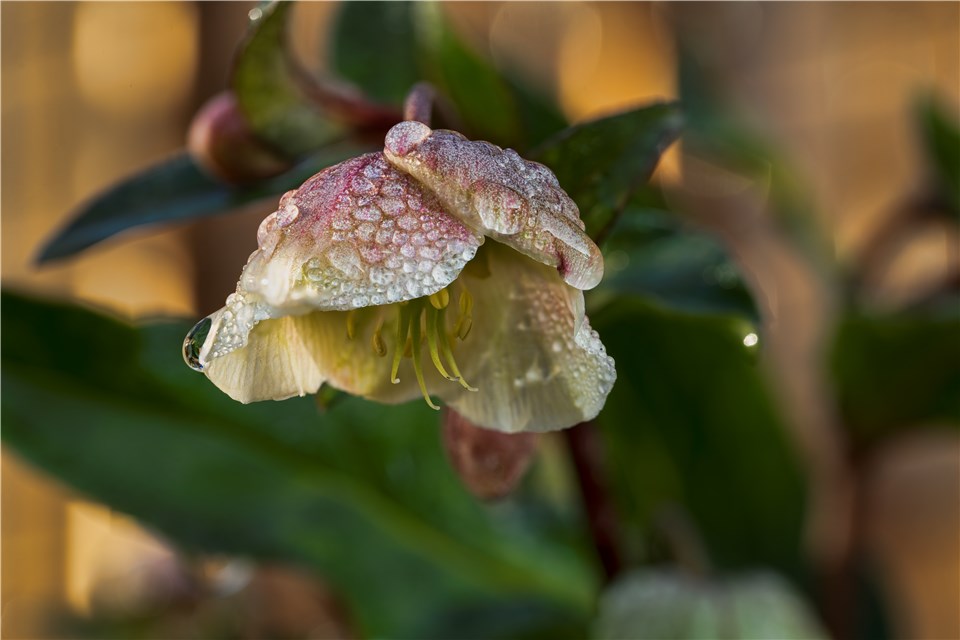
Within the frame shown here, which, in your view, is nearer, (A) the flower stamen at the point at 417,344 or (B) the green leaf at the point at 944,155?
(A) the flower stamen at the point at 417,344

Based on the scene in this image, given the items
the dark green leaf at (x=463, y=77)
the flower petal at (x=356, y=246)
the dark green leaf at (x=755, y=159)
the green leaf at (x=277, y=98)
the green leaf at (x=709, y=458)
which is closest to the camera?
the flower petal at (x=356, y=246)

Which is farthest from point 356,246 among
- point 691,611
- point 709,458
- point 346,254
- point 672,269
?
point 709,458

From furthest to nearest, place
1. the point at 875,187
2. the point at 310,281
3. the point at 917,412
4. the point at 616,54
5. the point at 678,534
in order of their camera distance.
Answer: the point at 616,54, the point at 875,187, the point at 917,412, the point at 678,534, the point at 310,281

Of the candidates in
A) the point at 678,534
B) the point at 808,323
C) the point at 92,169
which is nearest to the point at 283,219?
the point at 678,534

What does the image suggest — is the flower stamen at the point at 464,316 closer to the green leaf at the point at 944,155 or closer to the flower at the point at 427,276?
the flower at the point at 427,276

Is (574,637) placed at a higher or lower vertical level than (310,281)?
lower

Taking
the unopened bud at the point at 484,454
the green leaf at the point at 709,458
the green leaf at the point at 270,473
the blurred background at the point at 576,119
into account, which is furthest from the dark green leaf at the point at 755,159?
the unopened bud at the point at 484,454

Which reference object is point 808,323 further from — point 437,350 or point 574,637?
point 437,350
